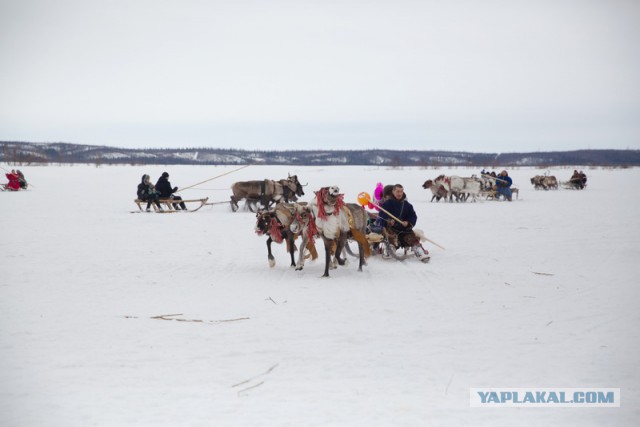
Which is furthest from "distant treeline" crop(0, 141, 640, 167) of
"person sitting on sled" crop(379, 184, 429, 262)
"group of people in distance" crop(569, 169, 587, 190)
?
"person sitting on sled" crop(379, 184, 429, 262)

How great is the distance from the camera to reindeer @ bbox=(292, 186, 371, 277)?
7668 millimetres

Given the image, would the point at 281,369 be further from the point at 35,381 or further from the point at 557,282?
the point at 557,282

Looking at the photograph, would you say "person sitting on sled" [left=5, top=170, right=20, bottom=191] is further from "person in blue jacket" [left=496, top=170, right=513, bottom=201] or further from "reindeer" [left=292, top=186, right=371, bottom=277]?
"person in blue jacket" [left=496, top=170, right=513, bottom=201]

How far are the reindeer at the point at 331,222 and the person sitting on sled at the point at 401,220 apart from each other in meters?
1.01

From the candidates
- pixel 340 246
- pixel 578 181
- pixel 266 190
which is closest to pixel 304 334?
pixel 340 246

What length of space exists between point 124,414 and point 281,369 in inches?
50.8

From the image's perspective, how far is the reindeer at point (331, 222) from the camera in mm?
7668

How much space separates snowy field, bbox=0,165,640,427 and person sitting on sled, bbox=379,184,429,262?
32 cm

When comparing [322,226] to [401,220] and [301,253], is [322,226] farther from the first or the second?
[401,220]

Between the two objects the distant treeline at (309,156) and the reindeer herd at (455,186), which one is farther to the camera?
the distant treeline at (309,156)

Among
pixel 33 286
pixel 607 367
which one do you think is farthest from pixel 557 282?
pixel 33 286

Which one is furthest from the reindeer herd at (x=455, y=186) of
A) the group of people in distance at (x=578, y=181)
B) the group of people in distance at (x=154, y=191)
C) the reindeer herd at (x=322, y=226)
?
the reindeer herd at (x=322, y=226)

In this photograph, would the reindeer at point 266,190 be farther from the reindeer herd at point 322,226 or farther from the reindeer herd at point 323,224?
the reindeer herd at point 323,224

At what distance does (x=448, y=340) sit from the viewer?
5141 millimetres
